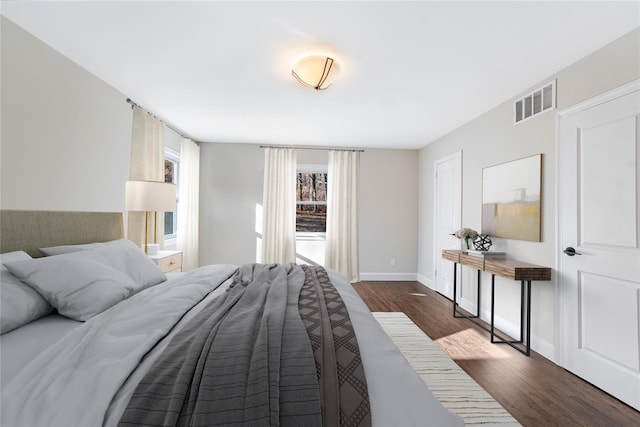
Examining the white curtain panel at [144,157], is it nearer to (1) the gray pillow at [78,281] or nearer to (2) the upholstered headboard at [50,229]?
(2) the upholstered headboard at [50,229]

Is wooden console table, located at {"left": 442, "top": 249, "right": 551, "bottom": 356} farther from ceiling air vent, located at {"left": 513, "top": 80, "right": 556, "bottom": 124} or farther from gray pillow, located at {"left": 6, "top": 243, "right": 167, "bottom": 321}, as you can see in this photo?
gray pillow, located at {"left": 6, "top": 243, "right": 167, "bottom": 321}

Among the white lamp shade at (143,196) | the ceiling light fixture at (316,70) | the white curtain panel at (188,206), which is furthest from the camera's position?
the white curtain panel at (188,206)

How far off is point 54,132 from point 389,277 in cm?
478

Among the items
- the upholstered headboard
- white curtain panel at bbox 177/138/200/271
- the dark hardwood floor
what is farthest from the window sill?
the upholstered headboard

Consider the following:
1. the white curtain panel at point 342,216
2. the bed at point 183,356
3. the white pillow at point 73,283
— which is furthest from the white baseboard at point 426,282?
the white pillow at point 73,283

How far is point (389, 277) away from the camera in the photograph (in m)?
5.15

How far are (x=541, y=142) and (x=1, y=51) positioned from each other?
415cm

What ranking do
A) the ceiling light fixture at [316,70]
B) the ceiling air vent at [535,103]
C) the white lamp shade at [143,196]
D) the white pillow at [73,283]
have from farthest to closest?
the white lamp shade at [143,196] → the ceiling air vent at [535,103] → the ceiling light fixture at [316,70] → the white pillow at [73,283]

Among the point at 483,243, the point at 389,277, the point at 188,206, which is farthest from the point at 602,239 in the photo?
the point at 188,206

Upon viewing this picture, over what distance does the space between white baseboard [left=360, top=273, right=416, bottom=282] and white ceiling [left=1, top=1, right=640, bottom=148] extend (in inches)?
114

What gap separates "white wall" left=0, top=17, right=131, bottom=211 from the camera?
74.5 inches

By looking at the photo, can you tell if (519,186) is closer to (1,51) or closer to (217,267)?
(217,267)

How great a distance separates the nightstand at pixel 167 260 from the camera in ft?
9.25

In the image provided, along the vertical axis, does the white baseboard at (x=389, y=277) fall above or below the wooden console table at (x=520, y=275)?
below
